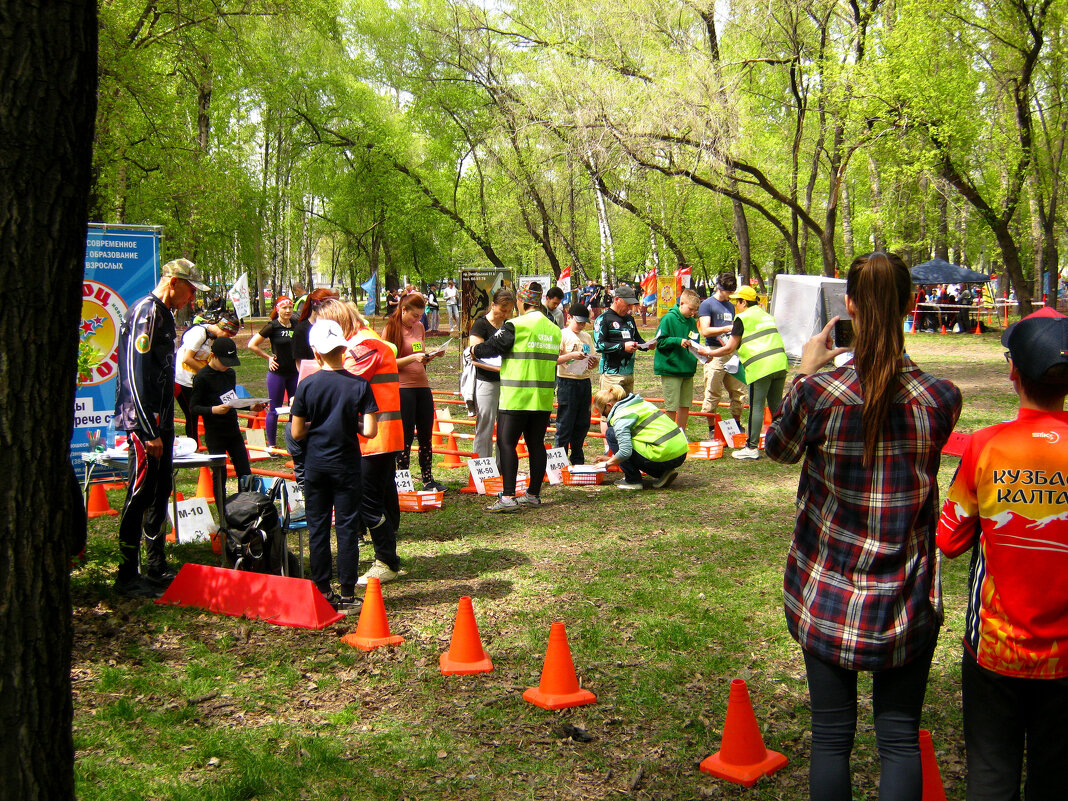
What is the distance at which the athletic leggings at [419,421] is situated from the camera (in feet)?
27.7

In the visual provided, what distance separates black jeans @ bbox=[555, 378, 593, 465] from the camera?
9.78 m

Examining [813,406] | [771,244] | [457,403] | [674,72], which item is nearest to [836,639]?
[813,406]

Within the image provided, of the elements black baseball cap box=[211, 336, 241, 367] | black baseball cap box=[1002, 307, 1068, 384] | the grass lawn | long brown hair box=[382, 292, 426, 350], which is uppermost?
long brown hair box=[382, 292, 426, 350]

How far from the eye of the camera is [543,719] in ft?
13.7

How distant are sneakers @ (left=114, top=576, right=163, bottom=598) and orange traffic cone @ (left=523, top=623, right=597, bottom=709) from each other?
8.58ft

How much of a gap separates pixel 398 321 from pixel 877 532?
6.23 metres

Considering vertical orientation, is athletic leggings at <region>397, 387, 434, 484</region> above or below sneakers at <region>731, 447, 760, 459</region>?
above

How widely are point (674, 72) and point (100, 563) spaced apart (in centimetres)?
1687

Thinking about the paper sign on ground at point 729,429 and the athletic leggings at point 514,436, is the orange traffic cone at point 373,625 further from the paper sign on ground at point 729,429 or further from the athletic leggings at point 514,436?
the paper sign on ground at point 729,429

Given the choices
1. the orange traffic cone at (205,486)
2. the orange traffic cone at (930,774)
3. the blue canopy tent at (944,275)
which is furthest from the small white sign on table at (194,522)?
the blue canopy tent at (944,275)

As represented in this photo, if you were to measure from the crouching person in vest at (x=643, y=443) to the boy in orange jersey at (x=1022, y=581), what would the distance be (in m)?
6.33

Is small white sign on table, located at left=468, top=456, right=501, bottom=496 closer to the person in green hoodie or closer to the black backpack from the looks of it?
the person in green hoodie

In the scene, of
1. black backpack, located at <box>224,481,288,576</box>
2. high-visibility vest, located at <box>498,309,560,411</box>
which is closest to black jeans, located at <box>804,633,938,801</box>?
black backpack, located at <box>224,481,288,576</box>

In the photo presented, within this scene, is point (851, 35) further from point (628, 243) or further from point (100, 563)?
point (628, 243)
